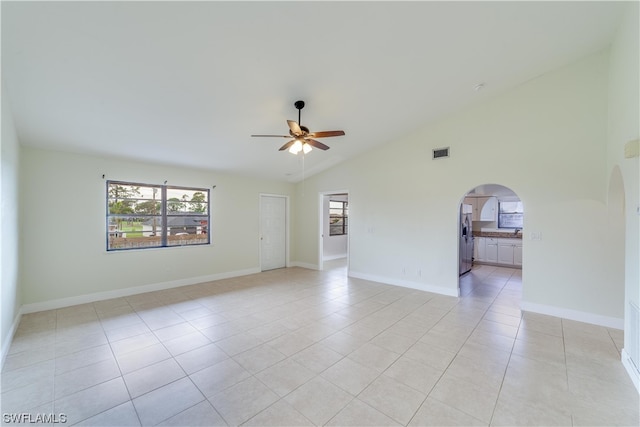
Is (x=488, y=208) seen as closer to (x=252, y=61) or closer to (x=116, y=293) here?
(x=252, y=61)

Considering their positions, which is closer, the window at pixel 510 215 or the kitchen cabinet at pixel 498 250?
the kitchen cabinet at pixel 498 250

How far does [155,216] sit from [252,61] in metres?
3.96

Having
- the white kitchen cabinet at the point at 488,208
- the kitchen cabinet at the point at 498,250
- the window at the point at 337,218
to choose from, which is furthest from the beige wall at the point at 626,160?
the window at the point at 337,218

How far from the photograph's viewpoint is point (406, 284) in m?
5.41

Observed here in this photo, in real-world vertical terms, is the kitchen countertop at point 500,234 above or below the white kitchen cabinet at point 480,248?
above

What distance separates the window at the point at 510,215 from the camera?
25.1 ft

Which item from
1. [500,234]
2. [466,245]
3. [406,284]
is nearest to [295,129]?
[406,284]

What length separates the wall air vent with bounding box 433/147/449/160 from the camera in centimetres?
Result: 486

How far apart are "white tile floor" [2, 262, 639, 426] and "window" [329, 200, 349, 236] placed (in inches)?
203

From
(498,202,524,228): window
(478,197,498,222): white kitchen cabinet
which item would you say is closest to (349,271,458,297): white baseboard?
(478,197,498,222): white kitchen cabinet

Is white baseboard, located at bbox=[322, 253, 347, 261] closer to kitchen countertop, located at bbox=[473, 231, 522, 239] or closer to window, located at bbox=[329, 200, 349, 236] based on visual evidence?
window, located at bbox=[329, 200, 349, 236]

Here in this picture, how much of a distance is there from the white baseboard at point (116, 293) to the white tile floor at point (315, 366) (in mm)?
Result: 195

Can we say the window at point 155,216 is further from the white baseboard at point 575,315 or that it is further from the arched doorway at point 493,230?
the arched doorway at point 493,230

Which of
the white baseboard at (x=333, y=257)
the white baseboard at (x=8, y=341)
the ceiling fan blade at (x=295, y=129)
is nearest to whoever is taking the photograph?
the white baseboard at (x=8, y=341)
